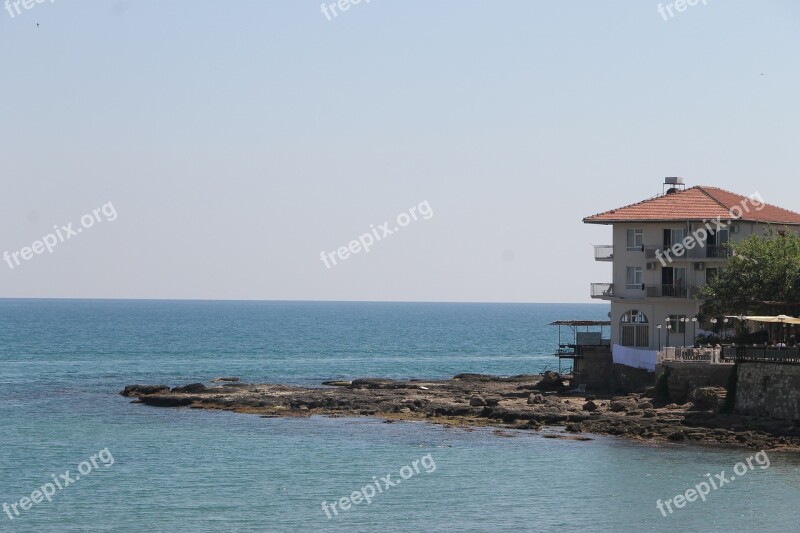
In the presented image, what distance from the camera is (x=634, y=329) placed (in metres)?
71.4

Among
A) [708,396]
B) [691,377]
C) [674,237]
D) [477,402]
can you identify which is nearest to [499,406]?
[477,402]

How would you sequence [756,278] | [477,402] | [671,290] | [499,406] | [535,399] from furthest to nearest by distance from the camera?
[671,290], [477,402], [535,399], [499,406], [756,278]

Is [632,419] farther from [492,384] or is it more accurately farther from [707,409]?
[492,384]

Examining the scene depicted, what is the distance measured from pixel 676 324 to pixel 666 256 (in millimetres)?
3995

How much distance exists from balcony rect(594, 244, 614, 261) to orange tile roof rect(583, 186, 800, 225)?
2.03 metres

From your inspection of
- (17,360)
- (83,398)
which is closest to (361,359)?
(17,360)

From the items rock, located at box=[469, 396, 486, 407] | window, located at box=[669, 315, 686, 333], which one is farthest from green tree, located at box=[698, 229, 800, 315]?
rock, located at box=[469, 396, 486, 407]

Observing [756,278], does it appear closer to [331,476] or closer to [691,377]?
[691,377]

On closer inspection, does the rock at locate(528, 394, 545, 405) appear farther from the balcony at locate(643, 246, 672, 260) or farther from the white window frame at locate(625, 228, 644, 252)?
the white window frame at locate(625, 228, 644, 252)

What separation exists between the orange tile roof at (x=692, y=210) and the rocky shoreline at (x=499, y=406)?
1094 centimetres

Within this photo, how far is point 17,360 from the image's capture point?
367 ft

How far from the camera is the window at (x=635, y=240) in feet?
234

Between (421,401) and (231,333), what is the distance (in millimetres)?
Answer: 122147

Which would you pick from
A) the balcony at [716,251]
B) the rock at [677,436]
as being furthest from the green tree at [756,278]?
the rock at [677,436]
